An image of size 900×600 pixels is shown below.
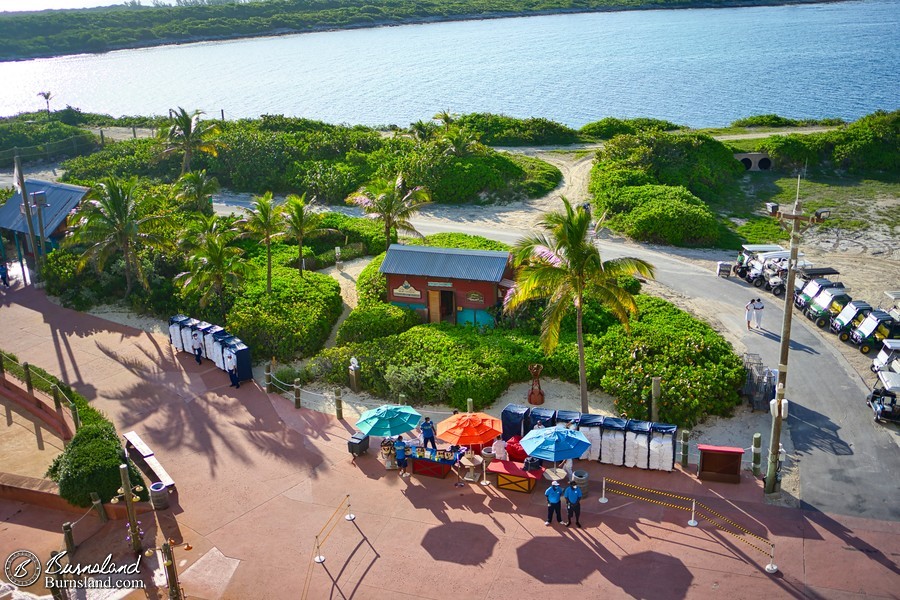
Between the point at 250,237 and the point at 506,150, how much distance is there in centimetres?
2932

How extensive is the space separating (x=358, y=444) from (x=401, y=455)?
5.09ft

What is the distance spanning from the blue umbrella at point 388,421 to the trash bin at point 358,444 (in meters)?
1.05

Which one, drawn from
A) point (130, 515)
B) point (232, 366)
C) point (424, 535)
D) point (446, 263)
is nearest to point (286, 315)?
point (232, 366)

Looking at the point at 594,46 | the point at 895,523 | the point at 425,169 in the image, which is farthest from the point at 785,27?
the point at 895,523

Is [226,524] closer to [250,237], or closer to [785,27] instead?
[250,237]

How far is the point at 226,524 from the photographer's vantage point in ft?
68.3

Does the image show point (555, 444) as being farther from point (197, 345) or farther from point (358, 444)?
point (197, 345)

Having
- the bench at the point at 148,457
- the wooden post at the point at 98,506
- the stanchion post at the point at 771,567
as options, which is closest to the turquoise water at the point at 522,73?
the bench at the point at 148,457

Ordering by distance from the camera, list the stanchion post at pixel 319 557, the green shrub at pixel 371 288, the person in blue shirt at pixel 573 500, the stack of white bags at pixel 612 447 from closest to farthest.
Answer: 1. the stanchion post at pixel 319 557
2. the person in blue shirt at pixel 573 500
3. the stack of white bags at pixel 612 447
4. the green shrub at pixel 371 288

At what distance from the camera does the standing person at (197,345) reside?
30.4m

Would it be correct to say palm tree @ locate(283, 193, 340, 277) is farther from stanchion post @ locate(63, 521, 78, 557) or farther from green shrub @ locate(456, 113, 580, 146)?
green shrub @ locate(456, 113, 580, 146)

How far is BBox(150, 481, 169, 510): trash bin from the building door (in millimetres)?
14152

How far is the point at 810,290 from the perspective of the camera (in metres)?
33.6

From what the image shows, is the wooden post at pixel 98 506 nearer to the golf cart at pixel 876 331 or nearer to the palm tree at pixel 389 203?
the palm tree at pixel 389 203
